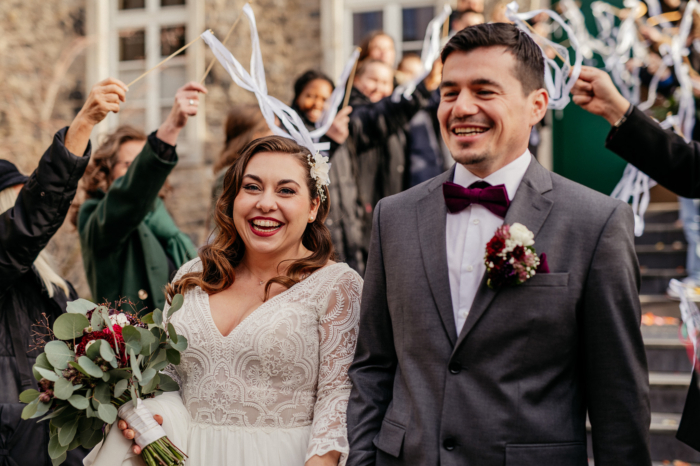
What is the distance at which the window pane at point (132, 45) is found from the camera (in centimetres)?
846

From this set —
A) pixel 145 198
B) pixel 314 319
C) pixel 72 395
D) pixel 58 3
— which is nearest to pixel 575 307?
pixel 314 319

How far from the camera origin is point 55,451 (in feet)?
7.00

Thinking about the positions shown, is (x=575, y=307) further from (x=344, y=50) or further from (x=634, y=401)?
(x=344, y=50)

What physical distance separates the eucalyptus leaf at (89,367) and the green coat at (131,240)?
136 centimetres

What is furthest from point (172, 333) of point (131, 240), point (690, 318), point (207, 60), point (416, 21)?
point (207, 60)

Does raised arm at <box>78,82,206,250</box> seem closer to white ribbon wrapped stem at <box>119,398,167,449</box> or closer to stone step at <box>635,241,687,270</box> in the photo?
white ribbon wrapped stem at <box>119,398,167,449</box>

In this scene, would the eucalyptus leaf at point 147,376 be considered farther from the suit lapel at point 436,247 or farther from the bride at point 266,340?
the suit lapel at point 436,247

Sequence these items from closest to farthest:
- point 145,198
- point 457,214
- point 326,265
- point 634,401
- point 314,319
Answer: point 634,401
point 457,214
point 314,319
point 326,265
point 145,198

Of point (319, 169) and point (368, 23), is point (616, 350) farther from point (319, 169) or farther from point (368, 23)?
point (368, 23)

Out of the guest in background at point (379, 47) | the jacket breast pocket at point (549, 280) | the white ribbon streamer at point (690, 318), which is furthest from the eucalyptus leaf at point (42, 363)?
the guest in background at point (379, 47)

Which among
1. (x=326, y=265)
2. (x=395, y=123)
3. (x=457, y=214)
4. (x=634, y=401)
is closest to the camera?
(x=634, y=401)

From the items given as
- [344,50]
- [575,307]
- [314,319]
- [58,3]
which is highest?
[58,3]

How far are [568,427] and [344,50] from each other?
678 centimetres

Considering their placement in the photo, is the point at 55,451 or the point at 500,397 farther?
the point at 55,451
